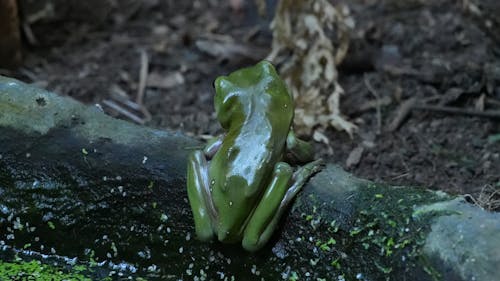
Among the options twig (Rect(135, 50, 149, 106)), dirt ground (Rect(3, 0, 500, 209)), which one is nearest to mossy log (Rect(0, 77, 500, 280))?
dirt ground (Rect(3, 0, 500, 209))

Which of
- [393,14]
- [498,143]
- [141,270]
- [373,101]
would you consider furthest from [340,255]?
[393,14]

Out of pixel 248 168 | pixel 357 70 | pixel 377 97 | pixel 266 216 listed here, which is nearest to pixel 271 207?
pixel 266 216

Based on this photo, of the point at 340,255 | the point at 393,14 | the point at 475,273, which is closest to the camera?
the point at 475,273

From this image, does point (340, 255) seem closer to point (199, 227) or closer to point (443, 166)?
point (199, 227)

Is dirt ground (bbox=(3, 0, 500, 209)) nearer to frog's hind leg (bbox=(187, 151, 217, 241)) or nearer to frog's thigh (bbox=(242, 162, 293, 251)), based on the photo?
frog's thigh (bbox=(242, 162, 293, 251))

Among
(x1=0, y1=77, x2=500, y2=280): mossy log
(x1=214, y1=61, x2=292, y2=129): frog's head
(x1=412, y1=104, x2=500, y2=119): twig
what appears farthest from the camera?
(x1=412, y1=104, x2=500, y2=119): twig

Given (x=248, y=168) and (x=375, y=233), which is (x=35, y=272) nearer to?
(x=248, y=168)
